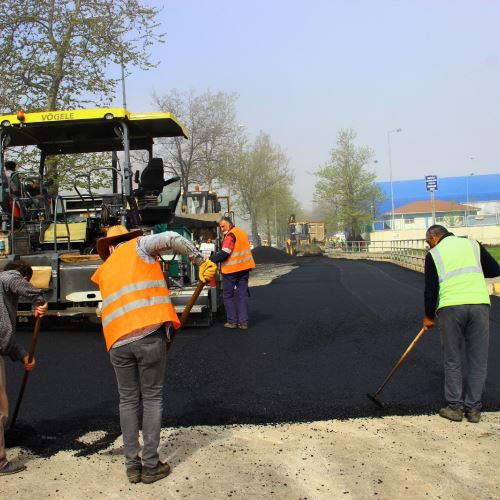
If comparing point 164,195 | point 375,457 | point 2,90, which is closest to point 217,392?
point 375,457

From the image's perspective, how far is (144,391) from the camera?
3.35 metres

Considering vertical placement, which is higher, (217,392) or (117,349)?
(117,349)

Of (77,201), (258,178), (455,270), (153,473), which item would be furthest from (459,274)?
(258,178)

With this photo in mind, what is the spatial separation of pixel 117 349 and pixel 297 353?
3401 mm

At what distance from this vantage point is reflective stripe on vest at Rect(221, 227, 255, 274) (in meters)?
7.84

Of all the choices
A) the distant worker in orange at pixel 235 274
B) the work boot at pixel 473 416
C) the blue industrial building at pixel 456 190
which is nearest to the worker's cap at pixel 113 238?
the work boot at pixel 473 416

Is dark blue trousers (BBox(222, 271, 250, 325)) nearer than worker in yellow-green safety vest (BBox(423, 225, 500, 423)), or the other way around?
worker in yellow-green safety vest (BBox(423, 225, 500, 423))

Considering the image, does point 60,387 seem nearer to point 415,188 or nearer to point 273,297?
point 273,297

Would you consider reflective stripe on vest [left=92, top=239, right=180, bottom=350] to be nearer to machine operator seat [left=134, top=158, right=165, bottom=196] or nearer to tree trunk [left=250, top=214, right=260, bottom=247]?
machine operator seat [left=134, top=158, right=165, bottom=196]

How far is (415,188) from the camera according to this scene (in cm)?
7362

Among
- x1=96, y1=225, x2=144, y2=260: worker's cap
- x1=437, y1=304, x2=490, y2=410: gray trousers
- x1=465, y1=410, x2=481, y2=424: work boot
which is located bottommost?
x1=465, y1=410, x2=481, y2=424: work boot

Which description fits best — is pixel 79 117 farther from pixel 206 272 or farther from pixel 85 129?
pixel 206 272

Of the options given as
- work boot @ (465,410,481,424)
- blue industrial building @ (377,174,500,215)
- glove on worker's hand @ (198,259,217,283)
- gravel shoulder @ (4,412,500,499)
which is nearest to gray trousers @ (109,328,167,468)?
gravel shoulder @ (4,412,500,499)

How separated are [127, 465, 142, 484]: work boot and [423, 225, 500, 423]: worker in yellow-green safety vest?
7.62 feet
